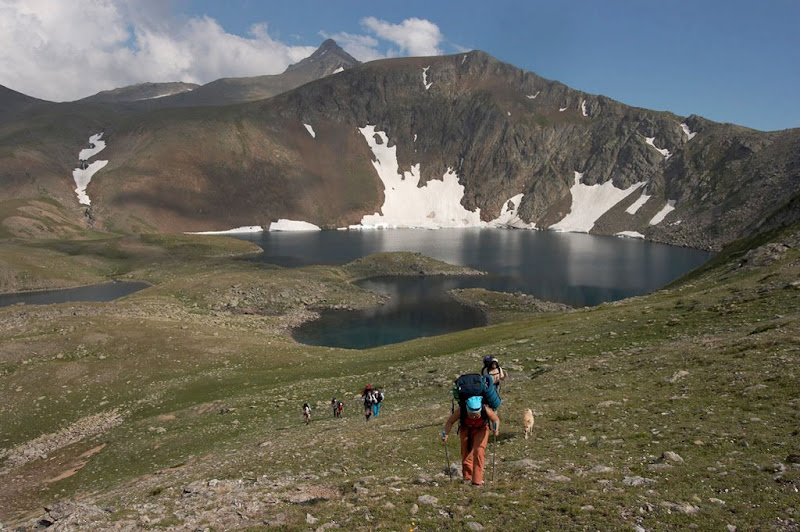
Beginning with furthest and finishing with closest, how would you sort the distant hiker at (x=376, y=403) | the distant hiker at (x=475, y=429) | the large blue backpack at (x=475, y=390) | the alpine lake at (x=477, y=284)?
1. the alpine lake at (x=477, y=284)
2. the distant hiker at (x=376, y=403)
3. the large blue backpack at (x=475, y=390)
4. the distant hiker at (x=475, y=429)

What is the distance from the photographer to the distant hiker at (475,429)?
12695mm

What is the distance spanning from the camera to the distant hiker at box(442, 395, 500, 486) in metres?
12.7

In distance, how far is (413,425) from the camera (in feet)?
76.6

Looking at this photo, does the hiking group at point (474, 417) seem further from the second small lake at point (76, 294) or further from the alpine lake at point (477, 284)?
the second small lake at point (76, 294)

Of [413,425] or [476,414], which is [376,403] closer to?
[413,425]

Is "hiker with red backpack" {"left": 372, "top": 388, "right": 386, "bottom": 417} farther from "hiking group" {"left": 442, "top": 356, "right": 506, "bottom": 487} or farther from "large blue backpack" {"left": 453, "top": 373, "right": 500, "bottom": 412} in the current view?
"large blue backpack" {"left": 453, "top": 373, "right": 500, "bottom": 412}

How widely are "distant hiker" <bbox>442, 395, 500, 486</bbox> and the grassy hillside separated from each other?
47 centimetres

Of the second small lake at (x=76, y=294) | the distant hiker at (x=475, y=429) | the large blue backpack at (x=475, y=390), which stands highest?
the large blue backpack at (x=475, y=390)

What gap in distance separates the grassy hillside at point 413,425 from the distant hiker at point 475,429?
465mm

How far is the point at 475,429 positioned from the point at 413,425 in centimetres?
1086

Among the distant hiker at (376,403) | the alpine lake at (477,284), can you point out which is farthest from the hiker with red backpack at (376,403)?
the alpine lake at (477,284)

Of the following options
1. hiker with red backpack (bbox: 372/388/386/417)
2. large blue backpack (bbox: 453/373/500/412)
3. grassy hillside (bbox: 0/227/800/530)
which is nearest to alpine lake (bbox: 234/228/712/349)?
grassy hillside (bbox: 0/227/800/530)

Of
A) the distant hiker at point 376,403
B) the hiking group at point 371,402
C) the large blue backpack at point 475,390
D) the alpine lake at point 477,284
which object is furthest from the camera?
the alpine lake at point 477,284

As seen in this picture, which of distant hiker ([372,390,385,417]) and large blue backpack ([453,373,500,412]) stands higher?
large blue backpack ([453,373,500,412])
